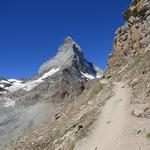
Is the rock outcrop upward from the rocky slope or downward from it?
upward

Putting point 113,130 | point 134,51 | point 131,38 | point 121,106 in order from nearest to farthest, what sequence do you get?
point 113,130 → point 121,106 → point 134,51 → point 131,38

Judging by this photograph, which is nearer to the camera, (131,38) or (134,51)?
(134,51)

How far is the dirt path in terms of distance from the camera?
31.4 metres

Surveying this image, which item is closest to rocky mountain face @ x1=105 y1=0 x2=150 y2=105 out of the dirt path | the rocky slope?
the rocky slope

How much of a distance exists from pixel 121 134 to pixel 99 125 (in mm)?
4929

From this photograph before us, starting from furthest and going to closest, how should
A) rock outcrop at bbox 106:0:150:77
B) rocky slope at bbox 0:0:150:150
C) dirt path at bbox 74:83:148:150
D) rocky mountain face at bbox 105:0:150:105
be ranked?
rock outcrop at bbox 106:0:150:77 < rocky mountain face at bbox 105:0:150:105 < rocky slope at bbox 0:0:150:150 < dirt path at bbox 74:83:148:150

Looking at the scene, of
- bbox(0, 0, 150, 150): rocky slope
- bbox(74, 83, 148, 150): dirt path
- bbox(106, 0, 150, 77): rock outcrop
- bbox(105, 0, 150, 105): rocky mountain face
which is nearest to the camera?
bbox(74, 83, 148, 150): dirt path

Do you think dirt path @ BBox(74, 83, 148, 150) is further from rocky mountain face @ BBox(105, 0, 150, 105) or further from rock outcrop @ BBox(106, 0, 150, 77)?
rock outcrop @ BBox(106, 0, 150, 77)

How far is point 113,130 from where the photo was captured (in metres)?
34.7

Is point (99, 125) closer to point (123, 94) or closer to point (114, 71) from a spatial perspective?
point (123, 94)

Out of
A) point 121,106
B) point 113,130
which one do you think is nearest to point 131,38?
point 121,106

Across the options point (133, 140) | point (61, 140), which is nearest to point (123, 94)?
point (61, 140)

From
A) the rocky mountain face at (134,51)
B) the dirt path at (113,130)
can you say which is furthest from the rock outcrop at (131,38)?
the dirt path at (113,130)

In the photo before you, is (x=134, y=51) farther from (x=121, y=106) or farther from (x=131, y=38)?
(x=121, y=106)
